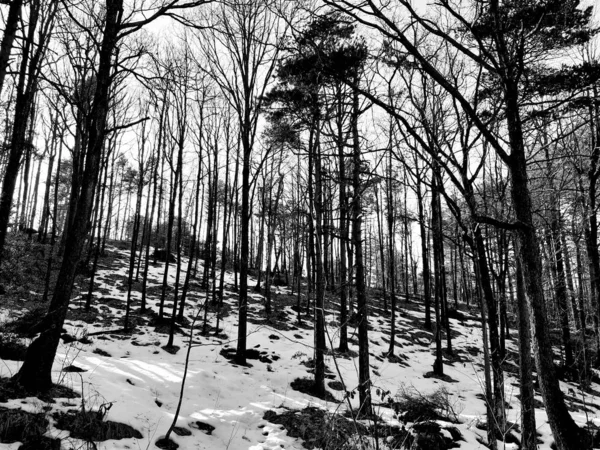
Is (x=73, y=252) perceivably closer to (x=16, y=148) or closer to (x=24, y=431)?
(x=24, y=431)

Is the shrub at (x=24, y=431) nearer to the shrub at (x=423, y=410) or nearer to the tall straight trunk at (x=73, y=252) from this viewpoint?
the tall straight trunk at (x=73, y=252)

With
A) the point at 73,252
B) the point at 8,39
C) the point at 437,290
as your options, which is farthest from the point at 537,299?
the point at 437,290

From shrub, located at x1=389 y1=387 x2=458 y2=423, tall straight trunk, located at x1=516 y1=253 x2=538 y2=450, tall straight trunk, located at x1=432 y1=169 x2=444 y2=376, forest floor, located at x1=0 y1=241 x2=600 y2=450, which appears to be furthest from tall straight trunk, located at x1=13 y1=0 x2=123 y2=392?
tall straight trunk, located at x1=432 y1=169 x2=444 y2=376

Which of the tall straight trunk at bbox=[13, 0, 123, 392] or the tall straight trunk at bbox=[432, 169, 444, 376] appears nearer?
the tall straight trunk at bbox=[13, 0, 123, 392]

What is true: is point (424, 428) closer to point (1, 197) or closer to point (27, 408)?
point (27, 408)

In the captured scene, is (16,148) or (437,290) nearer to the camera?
(16,148)

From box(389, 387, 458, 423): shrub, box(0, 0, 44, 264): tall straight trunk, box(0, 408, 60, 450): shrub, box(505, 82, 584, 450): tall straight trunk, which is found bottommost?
box(389, 387, 458, 423): shrub

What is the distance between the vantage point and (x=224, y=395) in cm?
706

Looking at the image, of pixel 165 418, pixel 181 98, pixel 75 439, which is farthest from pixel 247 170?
pixel 75 439

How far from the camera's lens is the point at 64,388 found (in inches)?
192

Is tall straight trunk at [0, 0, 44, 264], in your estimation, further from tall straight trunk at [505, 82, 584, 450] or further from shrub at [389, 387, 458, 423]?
shrub at [389, 387, 458, 423]

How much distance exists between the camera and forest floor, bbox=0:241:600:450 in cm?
411

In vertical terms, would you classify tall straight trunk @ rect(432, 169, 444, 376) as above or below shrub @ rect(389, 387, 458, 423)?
above

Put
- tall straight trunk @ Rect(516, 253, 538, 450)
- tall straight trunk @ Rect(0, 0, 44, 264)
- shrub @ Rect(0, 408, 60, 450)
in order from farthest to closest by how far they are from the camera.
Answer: tall straight trunk @ Rect(0, 0, 44, 264)
tall straight trunk @ Rect(516, 253, 538, 450)
shrub @ Rect(0, 408, 60, 450)
